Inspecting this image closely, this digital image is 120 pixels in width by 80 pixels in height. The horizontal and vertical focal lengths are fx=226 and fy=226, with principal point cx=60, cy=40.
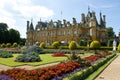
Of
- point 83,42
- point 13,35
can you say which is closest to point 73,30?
point 83,42

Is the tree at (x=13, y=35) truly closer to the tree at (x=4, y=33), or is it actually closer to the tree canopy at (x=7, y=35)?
the tree canopy at (x=7, y=35)

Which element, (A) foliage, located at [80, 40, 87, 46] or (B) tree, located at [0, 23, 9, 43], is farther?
(B) tree, located at [0, 23, 9, 43]

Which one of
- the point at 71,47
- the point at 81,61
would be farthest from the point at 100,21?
the point at 81,61

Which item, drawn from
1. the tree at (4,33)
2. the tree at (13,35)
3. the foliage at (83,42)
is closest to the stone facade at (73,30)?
the foliage at (83,42)

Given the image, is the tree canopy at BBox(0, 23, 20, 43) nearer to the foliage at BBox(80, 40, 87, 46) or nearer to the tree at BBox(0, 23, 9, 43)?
the tree at BBox(0, 23, 9, 43)

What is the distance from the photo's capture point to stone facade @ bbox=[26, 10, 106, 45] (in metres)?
56.0

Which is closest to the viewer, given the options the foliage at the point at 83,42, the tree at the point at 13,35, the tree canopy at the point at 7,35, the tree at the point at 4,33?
the foliage at the point at 83,42

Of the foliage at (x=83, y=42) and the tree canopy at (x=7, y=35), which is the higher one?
the tree canopy at (x=7, y=35)

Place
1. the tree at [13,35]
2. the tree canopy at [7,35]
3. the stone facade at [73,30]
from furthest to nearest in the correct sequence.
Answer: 1. the tree at [13,35]
2. the tree canopy at [7,35]
3. the stone facade at [73,30]

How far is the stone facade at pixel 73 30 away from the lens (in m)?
56.0

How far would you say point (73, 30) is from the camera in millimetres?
57938

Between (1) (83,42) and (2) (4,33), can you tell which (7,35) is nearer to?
(2) (4,33)

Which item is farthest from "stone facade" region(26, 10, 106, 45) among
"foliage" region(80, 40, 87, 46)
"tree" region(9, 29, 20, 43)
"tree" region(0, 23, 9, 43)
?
"tree" region(0, 23, 9, 43)

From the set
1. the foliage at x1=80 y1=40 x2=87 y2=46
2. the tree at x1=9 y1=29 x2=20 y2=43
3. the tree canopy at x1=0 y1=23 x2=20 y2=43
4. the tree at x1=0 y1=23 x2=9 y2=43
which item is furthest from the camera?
the tree at x1=9 y1=29 x2=20 y2=43
